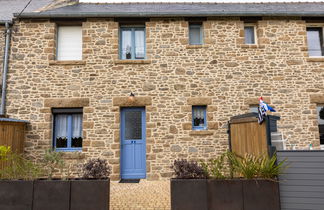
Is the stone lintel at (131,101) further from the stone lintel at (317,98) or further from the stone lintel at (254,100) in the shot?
the stone lintel at (317,98)

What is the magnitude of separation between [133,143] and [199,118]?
222 centimetres

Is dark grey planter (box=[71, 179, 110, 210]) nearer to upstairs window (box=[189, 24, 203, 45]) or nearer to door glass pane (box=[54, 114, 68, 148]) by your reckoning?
door glass pane (box=[54, 114, 68, 148])

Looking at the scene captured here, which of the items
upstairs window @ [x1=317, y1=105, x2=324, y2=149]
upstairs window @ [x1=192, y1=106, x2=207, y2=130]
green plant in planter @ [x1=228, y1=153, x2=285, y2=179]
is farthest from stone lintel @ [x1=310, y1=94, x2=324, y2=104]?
green plant in planter @ [x1=228, y1=153, x2=285, y2=179]

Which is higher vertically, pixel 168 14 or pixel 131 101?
pixel 168 14

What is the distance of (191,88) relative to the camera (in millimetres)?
7754

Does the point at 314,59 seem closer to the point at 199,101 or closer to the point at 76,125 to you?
the point at 199,101

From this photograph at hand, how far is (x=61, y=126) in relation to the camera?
7.72 meters

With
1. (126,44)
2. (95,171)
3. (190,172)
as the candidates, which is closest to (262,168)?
(190,172)

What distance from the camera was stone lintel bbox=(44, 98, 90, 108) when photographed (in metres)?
7.54

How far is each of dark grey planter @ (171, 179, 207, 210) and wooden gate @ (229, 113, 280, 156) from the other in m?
1.51

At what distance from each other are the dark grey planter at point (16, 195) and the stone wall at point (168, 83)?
3097mm

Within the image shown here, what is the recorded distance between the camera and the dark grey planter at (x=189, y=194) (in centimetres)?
407

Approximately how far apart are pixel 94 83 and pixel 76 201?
433 centimetres

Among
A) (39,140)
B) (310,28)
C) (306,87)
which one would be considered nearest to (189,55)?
(306,87)
